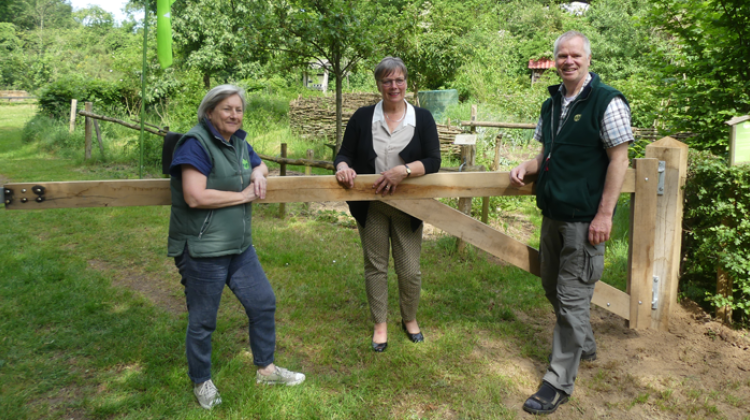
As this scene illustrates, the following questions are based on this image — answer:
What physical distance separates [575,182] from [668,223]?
3.44ft

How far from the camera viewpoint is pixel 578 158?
2.69 meters

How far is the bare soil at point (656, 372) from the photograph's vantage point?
2.80m

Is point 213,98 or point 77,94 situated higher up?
point 77,94

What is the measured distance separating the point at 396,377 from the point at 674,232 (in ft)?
6.43

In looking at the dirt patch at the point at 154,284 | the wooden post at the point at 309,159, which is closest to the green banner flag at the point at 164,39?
the wooden post at the point at 309,159

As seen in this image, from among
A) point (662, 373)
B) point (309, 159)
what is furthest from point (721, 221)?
point (309, 159)

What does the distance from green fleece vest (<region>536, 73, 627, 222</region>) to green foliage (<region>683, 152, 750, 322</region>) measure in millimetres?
1217

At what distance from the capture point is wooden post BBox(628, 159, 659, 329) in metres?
3.21

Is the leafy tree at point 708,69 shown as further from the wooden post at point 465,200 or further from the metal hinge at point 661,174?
the wooden post at point 465,200

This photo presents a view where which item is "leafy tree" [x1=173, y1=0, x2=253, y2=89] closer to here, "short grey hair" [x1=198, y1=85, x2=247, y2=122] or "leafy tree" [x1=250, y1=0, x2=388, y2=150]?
"leafy tree" [x1=250, y1=0, x2=388, y2=150]

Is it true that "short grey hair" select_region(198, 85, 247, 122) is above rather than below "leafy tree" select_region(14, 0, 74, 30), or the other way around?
below

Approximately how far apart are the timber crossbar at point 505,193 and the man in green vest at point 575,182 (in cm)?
27

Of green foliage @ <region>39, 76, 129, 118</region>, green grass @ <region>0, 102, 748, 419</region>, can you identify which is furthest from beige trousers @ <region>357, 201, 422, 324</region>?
green foliage @ <region>39, 76, 129, 118</region>

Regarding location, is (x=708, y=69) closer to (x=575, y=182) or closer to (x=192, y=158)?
(x=575, y=182)
